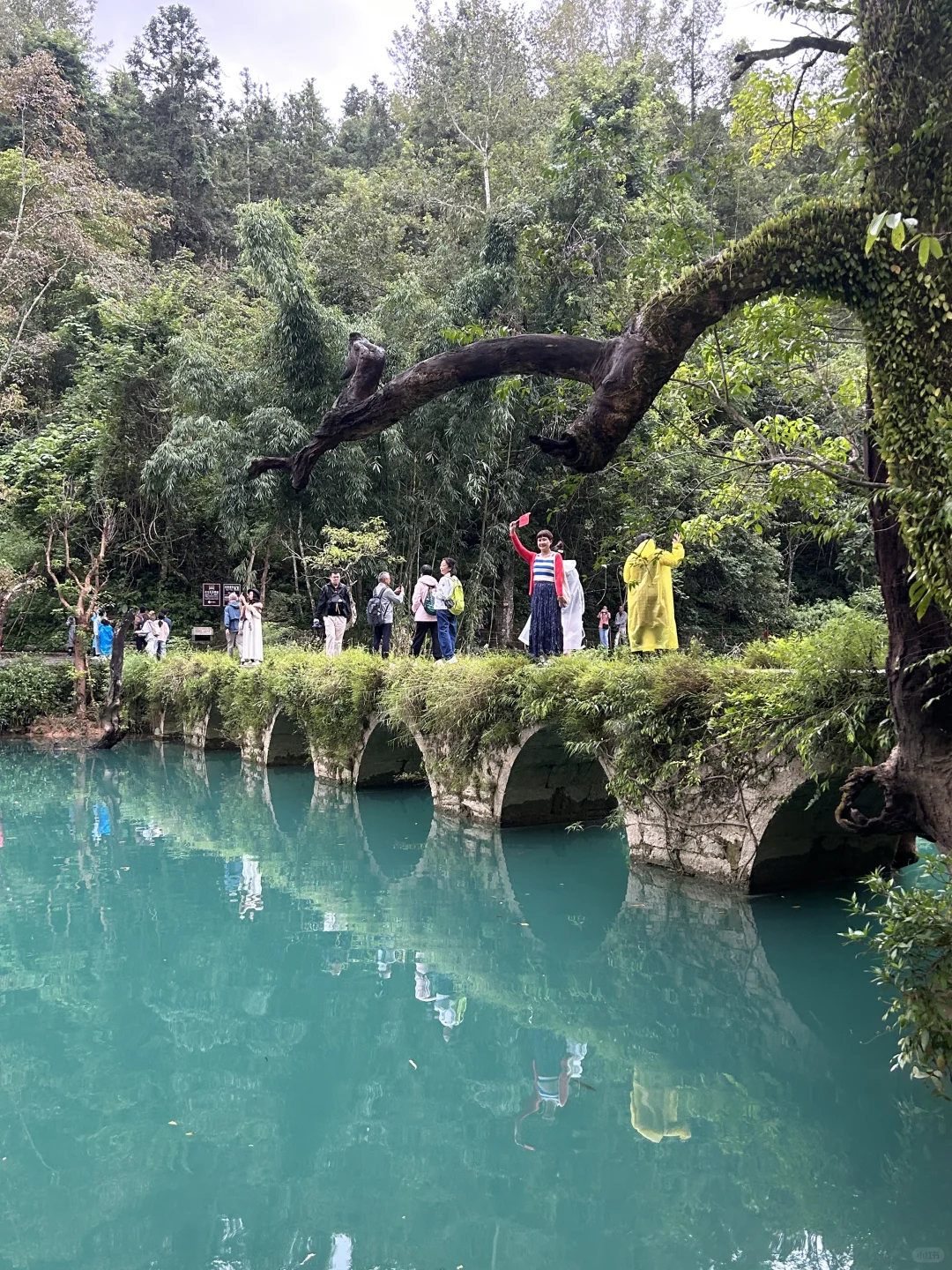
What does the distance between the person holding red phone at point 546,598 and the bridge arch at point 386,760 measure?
258 cm

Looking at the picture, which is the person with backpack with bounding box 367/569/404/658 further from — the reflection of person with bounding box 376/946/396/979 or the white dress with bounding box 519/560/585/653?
the reflection of person with bounding box 376/946/396/979

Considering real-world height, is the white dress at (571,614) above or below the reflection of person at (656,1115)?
above

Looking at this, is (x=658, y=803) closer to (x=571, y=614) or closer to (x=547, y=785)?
(x=547, y=785)

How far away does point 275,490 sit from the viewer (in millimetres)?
17328

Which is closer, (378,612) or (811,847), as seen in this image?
(811,847)

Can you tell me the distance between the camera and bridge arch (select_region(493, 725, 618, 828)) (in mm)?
9062

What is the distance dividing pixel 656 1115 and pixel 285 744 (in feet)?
37.2

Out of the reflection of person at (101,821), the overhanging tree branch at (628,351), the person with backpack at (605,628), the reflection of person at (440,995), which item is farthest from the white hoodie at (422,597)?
the overhanging tree branch at (628,351)

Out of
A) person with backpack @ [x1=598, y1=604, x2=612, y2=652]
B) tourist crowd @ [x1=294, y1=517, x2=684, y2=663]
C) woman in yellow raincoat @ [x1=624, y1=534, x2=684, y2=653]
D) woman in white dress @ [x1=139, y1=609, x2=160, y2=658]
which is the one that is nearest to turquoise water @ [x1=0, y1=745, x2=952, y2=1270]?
woman in yellow raincoat @ [x1=624, y1=534, x2=684, y2=653]

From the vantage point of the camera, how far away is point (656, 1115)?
411 centimetres

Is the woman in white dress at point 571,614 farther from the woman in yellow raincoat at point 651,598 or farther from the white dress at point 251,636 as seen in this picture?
the white dress at point 251,636

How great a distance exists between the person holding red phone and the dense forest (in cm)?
251

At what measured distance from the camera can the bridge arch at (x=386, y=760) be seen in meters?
11.9

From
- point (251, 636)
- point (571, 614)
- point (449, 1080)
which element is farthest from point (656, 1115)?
point (251, 636)
